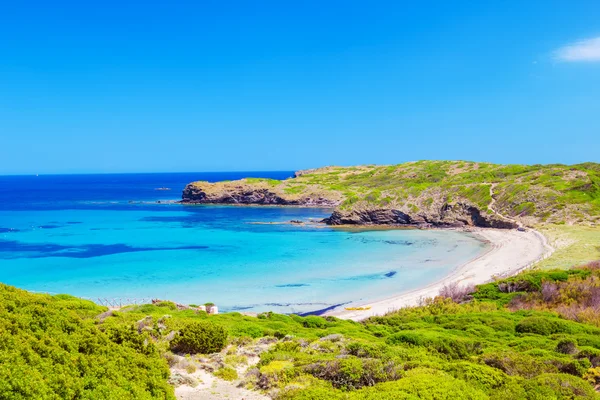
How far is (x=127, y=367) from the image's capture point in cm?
917

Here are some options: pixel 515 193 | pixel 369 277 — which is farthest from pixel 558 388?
pixel 515 193

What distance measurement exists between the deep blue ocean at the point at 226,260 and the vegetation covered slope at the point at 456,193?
38.4 ft

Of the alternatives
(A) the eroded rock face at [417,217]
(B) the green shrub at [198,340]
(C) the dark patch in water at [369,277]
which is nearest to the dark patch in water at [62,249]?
(C) the dark patch in water at [369,277]

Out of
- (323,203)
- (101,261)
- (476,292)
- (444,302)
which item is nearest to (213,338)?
(444,302)

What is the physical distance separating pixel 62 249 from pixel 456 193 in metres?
68.3

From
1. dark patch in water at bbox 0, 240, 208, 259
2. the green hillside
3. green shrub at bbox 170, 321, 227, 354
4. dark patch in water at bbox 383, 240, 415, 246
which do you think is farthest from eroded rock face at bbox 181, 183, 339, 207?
green shrub at bbox 170, 321, 227, 354

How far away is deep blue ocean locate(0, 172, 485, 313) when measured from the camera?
1388 inches

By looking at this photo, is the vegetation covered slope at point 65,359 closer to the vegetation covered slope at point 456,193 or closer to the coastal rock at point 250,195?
the vegetation covered slope at point 456,193

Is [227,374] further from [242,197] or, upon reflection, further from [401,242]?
[242,197]

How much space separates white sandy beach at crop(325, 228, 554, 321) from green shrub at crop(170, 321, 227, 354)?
1466cm

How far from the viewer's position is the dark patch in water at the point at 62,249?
5238 centimetres

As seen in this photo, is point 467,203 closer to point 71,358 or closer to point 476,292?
point 476,292

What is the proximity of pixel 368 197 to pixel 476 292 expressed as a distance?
59.5 m

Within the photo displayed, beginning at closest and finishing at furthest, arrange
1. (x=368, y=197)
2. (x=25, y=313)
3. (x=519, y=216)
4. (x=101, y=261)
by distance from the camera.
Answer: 1. (x=25, y=313)
2. (x=101, y=261)
3. (x=519, y=216)
4. (x=368, y=197)
